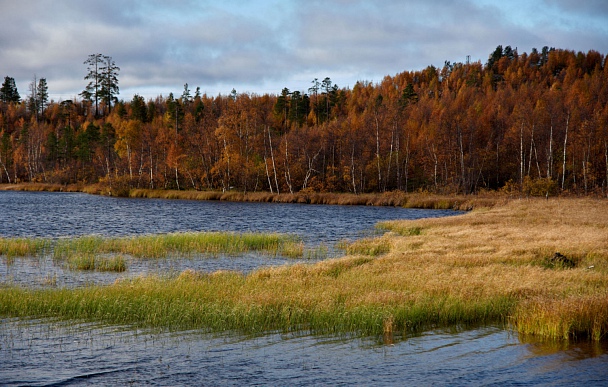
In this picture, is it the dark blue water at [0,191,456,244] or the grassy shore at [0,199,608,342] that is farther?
the dark blue water at [0,191,456,244]

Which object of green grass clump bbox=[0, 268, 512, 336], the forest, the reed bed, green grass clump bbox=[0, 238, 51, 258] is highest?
the forest

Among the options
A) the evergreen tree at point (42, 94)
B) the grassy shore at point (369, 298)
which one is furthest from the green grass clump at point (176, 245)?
the evergreen tree at point (42, 94)

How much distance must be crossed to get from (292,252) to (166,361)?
15.9 m

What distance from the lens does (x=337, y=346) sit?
1333cm

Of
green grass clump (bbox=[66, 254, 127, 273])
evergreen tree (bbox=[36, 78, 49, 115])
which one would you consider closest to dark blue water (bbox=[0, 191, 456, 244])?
green grass clump (bbox=[66, 254, 127, 273])

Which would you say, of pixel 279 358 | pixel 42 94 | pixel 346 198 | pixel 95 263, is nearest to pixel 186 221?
pixel 95 263

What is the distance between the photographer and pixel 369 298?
52.6 feet

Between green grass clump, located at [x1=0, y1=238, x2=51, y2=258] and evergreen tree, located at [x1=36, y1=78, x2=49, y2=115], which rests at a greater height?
evergreen tree, located at [x1=36, y1=78, x2=49, y2=115]

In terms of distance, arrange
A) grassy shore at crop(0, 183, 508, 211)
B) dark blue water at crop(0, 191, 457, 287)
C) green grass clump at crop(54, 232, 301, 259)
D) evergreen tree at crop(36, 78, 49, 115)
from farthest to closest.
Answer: evergreen tree at crop(36, 78, 49, 115) < grassy shore at crop(0, 183, 508, 211) < green grass clump at crop(54, 232, 301, 259) < dark blue water at crop(0, 191, 457, 287)

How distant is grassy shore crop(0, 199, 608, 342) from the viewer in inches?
576

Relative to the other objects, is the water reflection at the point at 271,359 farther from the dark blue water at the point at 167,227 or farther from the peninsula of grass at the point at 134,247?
the peninsula of grass at the point at 134,247

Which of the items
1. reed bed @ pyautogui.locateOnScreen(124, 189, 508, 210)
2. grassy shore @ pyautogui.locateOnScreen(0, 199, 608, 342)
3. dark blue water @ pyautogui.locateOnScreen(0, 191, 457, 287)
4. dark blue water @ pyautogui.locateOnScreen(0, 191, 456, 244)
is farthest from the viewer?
reed bed @ pyautogui.locateOnScreen(124, 189, 508, 210)

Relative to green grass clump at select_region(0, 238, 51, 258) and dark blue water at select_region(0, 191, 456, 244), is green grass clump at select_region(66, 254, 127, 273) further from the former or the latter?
dark blue water at select_region(0, 191, 456, 244)

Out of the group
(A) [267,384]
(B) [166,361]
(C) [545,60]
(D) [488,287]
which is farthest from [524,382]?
(C) [545,60]
